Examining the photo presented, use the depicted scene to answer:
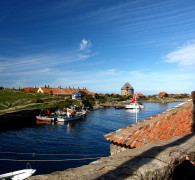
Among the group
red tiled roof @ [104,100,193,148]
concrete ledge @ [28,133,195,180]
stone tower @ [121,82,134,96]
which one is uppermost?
stone tower @ [121,82,134,96]

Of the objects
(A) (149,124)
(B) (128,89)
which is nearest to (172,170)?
(A) (149,124)

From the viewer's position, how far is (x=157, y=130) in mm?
7938

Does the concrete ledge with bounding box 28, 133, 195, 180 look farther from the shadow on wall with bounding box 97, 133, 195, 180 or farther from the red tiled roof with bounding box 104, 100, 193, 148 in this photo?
the red tiled roof with bounding box 104, 100, 193, 148

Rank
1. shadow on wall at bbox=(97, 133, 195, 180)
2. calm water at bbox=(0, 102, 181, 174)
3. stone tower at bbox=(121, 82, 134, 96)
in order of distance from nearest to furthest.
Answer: shadow on wall at bbox=(97, 133, 195, 180)
calm water at bbox=(0, 102, 181, 174)
stone tower at bbox=(121, 82, 134, 96)

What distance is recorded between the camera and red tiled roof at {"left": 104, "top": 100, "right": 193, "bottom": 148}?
719 centimetres

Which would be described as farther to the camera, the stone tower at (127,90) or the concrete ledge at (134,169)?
the stone tower at (127,90)

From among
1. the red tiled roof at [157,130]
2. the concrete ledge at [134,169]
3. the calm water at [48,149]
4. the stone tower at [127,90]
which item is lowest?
the calm water at [48,149]

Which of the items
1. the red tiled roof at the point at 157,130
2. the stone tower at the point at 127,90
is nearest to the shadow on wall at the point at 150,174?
the red tiled roof at the point at 157,130

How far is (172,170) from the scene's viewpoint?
9.35 feet

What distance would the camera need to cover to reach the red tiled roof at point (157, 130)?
7191 millimetres

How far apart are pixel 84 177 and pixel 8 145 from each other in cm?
3154

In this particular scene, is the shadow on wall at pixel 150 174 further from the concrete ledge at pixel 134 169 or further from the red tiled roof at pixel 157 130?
the red tiled roof at pixel 157 130

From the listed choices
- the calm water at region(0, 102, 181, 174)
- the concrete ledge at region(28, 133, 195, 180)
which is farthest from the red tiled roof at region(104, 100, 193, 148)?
the calm water at region(0, 102, 181, 174)

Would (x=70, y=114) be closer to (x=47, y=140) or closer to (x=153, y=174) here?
(x=47, y=140)
